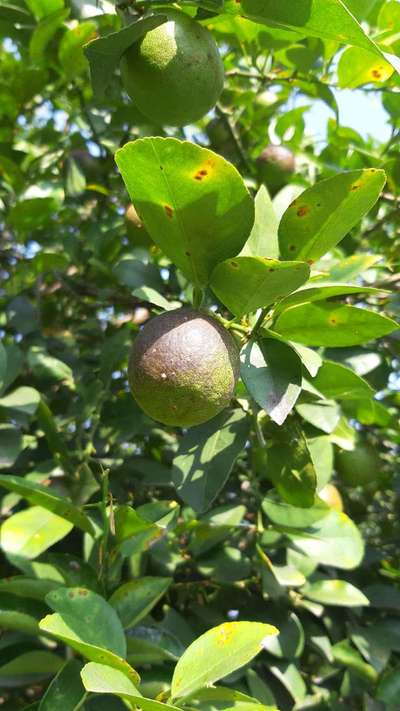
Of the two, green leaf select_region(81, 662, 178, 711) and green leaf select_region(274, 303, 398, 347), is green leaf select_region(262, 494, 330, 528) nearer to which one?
green leaf select_region(274, 303, 398, 347)

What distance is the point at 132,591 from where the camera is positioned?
1.21 metres

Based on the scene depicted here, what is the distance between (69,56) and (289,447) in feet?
4.04

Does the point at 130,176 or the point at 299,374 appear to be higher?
the point at 130,176

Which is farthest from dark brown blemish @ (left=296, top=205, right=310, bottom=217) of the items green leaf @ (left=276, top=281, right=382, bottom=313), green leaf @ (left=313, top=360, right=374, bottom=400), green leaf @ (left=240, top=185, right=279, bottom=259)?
green leaf @ (left=313, top=360, right=374, bottom=400)

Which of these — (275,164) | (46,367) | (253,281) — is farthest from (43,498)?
(275,164)

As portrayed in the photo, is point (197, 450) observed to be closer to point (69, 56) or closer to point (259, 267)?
point (259, 267)

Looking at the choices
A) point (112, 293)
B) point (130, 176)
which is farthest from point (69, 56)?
point (130, 176)

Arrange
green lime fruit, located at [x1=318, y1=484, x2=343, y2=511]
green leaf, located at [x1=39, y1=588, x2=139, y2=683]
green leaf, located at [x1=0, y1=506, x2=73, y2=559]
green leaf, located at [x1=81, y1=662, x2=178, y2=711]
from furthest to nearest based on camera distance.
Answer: green lime fruit, located at [x1=318, y1=484, x2=343, y2=511]
green leaf, located at [x1=0, y1=506, x2=73, y2=559]
green leaf, located at [x1=39, y1=588, x2=139, y2=683]
green leaf, located at [x1=81, y1=662, x2=178, y2=711]

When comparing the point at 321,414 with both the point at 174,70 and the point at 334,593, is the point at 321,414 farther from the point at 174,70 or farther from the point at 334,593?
the point at 174,70

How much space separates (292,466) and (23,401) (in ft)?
2.03

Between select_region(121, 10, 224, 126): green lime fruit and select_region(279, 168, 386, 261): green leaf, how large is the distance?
0.87ft

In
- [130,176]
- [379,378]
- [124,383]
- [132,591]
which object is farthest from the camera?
[124,383]

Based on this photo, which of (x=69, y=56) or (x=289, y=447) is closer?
(x=289, y=447)

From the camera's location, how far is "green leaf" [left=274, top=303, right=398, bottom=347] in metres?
1.10
